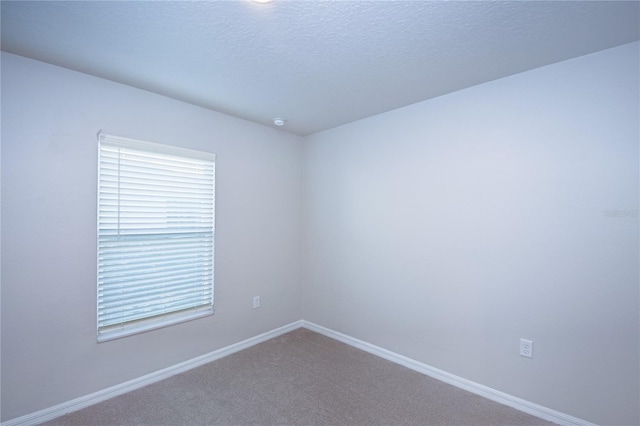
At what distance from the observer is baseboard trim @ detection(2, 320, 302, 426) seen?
1990mm

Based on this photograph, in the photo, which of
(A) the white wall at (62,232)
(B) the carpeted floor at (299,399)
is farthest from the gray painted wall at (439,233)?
(B) the carpeted floor at (299,399)

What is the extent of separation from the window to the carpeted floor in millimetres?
545

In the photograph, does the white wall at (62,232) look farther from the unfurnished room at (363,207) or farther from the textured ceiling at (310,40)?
the textured ceiling at (310,40)

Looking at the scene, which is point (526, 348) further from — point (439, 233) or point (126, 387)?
point (126, 387)

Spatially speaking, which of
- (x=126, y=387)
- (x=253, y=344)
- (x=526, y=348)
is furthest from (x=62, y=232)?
(x=526, y=348)

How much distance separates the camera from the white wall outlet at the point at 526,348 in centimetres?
214

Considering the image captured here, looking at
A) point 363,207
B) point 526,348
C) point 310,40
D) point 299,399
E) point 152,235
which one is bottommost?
point 299,399

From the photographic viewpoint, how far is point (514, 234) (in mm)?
2232

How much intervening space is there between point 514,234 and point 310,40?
2.01 meters

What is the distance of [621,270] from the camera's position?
183cm

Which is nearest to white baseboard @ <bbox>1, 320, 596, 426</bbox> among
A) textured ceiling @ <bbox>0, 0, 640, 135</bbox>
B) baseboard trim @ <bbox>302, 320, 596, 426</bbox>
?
baseboard trim @ <bbox>302, 320, 596, 426</bbox>

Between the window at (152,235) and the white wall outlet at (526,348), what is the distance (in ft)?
8.87

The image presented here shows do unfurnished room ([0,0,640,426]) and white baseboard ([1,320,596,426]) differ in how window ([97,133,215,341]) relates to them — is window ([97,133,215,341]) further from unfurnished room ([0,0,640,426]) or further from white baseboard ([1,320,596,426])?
white baseboard ([1,320,596,426])

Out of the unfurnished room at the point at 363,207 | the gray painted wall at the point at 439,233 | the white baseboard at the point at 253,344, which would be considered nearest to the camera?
the unfurnished room at the point at 363,207
